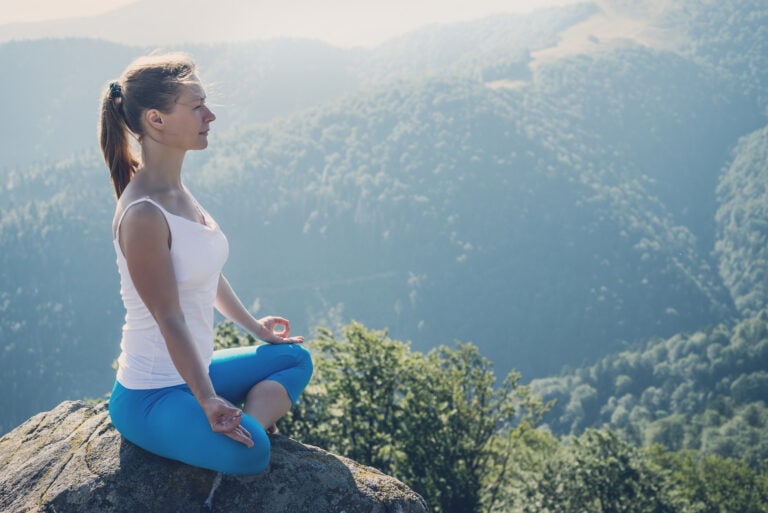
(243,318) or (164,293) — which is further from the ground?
(164,293)

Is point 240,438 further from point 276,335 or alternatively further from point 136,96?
point 136,96

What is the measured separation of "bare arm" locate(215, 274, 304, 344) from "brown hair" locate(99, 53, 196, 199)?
1.20 meters

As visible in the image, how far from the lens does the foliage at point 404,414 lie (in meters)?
17.3

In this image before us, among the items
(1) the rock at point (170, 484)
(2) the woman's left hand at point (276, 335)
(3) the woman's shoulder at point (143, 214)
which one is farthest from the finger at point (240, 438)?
(3) the woman's shoulder at point (143, 214)

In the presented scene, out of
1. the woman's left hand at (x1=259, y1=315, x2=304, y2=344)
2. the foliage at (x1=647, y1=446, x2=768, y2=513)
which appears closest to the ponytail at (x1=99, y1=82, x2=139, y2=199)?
the woman's left hand at (x1=259, y1=315, x2=304, y2=344)

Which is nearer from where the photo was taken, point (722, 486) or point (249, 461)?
point (249, 461)

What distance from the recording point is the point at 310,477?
443cm

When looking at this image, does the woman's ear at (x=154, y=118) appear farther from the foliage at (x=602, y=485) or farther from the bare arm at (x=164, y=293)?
the foliage at (x=602, y=485)

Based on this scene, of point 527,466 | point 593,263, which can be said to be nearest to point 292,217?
point 593,263

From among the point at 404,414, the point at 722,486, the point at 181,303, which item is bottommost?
the point at 722,486

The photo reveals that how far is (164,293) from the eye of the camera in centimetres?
Answer: 379

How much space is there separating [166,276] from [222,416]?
84cm

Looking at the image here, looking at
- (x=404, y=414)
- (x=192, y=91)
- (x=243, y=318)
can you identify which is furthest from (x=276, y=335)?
(x=404, y=414)

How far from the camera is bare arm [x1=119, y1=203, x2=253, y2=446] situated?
148 inches
